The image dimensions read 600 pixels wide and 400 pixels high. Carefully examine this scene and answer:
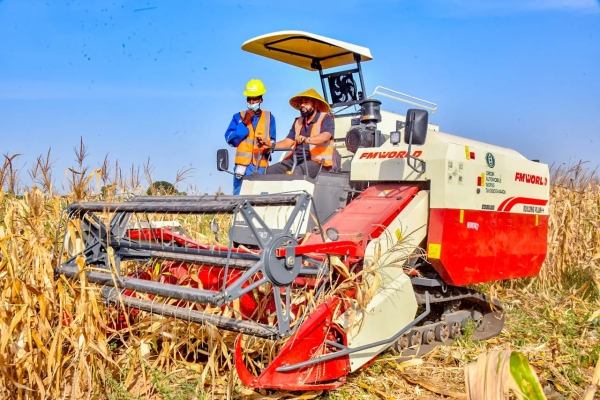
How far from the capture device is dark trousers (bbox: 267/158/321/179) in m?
5.92

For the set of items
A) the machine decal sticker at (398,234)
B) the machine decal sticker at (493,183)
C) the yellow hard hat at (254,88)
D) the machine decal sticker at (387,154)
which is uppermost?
the yellow hard hat at (254,88)

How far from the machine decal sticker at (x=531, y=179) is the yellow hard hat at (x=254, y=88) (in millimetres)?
2774

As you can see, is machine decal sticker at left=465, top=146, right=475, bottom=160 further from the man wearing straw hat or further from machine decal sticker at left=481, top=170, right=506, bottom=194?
the man wearing straw hat

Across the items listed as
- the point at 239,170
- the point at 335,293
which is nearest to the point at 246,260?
the point at 335,293

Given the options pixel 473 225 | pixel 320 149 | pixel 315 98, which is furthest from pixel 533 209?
pixel 315 98

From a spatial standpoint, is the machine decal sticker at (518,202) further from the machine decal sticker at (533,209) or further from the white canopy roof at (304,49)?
the white canopy roof at (304,49)

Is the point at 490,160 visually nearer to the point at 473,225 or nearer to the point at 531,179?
the point at 473,225

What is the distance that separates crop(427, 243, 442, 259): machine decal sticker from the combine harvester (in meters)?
0.02

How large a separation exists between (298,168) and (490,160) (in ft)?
5.76

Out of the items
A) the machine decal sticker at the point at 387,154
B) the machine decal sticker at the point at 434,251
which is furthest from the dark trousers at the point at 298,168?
the machine decal sticker at the point at 434,251

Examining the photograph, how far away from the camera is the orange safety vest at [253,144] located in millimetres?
6355

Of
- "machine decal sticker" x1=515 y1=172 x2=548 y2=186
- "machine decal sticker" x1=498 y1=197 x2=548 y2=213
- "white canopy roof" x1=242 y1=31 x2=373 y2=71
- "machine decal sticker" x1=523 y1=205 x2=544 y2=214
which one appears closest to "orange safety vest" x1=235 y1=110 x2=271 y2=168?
"white canopy roof" x1=242 y1=31 x2=373 y2=71

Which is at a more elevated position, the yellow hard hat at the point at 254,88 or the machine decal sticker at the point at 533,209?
the yellow hard hat at the point at 254,88

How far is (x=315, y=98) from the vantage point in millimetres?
6160
